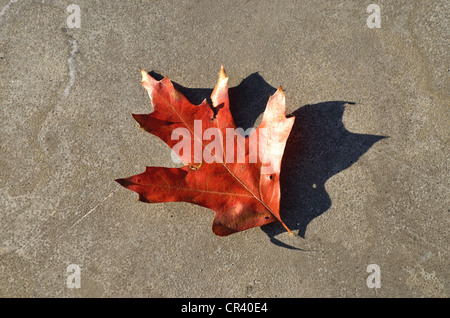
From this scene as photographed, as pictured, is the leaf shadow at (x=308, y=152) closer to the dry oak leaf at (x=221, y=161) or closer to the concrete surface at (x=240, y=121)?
the concrete surface at (x=240, y=121)

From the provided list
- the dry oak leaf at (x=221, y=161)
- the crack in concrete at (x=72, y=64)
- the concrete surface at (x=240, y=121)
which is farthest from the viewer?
the crack in concrete at (x=72, y=64)

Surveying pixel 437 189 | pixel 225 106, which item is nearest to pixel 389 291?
pixel 437 189

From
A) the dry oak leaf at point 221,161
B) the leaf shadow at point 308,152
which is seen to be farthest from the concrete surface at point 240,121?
the dry oak leaf at point 221,161

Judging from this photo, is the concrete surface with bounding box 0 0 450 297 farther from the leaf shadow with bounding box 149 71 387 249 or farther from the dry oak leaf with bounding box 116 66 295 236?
the dry oak leaf with bounding box 116 66 295 236

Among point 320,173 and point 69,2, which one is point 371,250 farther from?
point 69,2

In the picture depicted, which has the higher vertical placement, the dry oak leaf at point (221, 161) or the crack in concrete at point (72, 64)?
the crack in concrete at point (72, 64)

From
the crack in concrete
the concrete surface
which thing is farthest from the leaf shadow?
the crack in concrete

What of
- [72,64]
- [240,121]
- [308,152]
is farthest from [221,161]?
[72,64]
